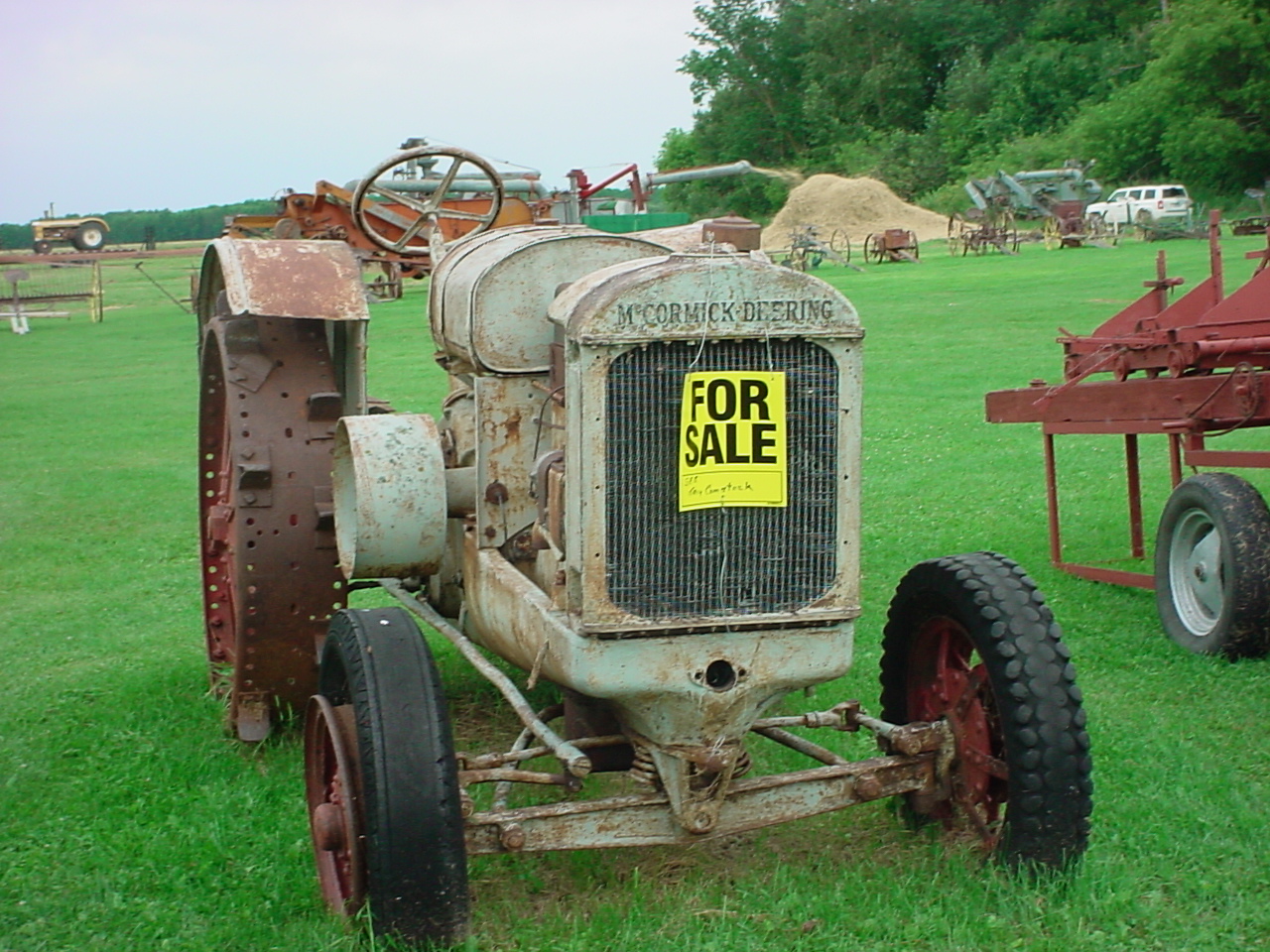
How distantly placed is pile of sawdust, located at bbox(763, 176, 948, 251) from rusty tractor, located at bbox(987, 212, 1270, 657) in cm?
3656

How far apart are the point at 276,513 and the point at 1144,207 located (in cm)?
3506

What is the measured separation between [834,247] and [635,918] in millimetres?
38031

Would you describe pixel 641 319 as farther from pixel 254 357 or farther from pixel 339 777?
pixel 254 357

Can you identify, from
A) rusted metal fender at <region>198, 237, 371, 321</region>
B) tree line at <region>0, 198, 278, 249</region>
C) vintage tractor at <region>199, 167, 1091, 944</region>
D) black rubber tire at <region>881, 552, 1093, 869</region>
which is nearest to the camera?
vintage tractor at <region>199, 167, 1091, 944</region>

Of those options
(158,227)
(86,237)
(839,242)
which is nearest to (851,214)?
(839,242)

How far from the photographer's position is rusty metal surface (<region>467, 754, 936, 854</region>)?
312 centimetres

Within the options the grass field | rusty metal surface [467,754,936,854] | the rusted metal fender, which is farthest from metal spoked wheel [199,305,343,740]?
rusty metal surface [467,754,936,854]

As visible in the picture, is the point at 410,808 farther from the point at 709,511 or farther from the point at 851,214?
the point at 851,214

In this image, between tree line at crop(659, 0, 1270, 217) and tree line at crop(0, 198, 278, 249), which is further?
tree line at crop(0, 198, 278, 249)

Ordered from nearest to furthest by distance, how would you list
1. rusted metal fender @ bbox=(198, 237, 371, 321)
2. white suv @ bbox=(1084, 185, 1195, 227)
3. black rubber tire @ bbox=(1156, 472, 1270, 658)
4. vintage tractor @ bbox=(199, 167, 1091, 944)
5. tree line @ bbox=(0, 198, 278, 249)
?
1. vintage tractor @ bbox=(199, 167, 1091, 944)
2. rusted metal fender @ bbox=(198, 237, 371, 321)
3. black rubber tire @ bbox=(1156, 472, 1270, 658)
4. white suv @ bbox=(1084, 185, 1195, 227)
5. tree line @ bbox=(0, 198, 278, 249)

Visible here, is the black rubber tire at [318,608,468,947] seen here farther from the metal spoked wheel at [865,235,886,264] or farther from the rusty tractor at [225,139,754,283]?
the metal spoked wheel at [865,235,886,264]

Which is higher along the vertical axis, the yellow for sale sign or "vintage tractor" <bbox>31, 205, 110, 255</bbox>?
"vintage tractor" <bbox>31, 205, 110, 255</bbox>

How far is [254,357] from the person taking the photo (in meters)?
4.45

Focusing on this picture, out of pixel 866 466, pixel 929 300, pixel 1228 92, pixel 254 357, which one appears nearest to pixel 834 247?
pixel 1228 92
